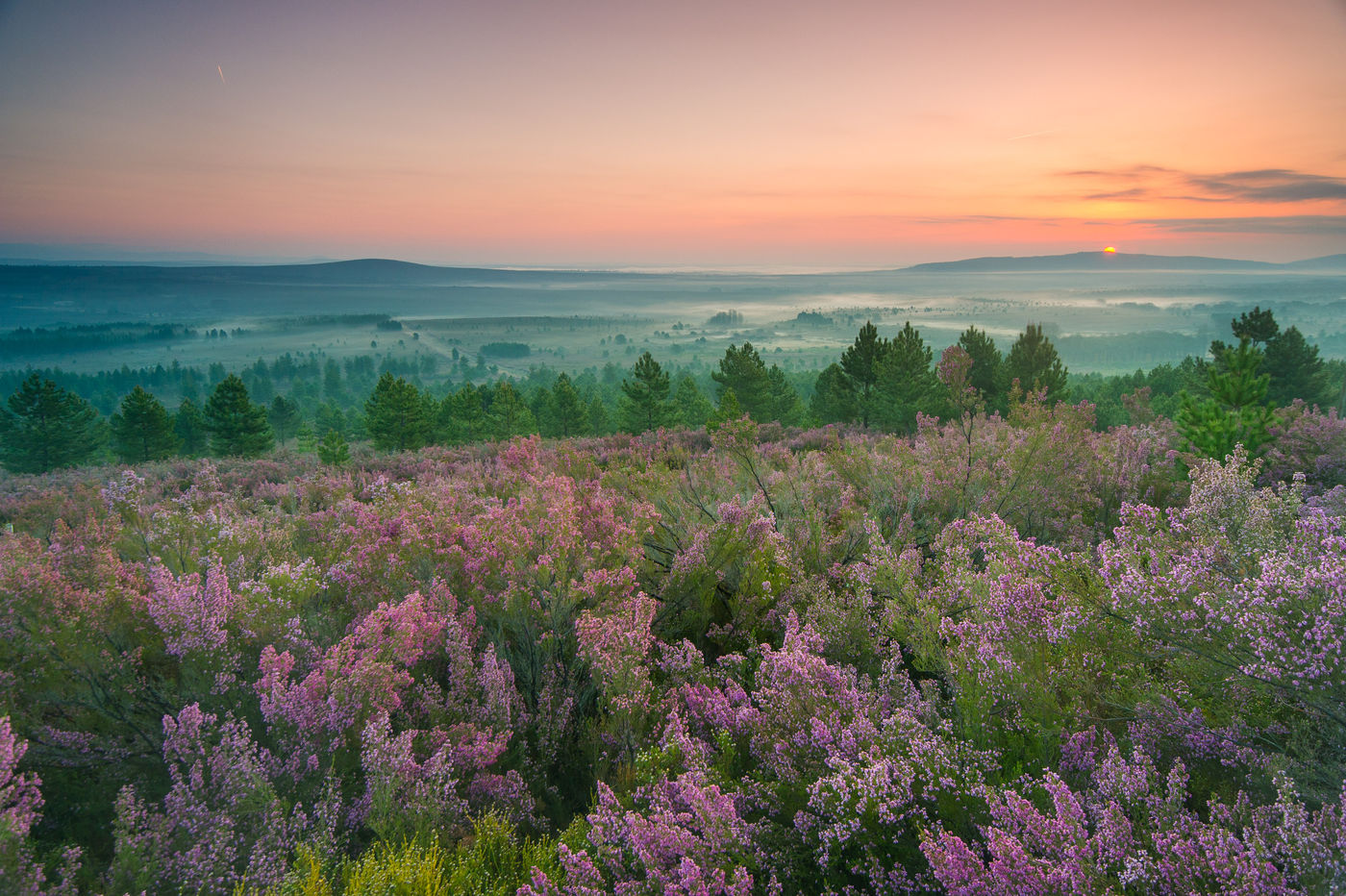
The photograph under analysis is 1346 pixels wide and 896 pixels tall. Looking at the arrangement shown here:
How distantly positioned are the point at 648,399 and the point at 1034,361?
31187mm

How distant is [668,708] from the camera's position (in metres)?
3.88

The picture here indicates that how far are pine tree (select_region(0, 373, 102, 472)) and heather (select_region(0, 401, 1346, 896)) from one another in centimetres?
7964

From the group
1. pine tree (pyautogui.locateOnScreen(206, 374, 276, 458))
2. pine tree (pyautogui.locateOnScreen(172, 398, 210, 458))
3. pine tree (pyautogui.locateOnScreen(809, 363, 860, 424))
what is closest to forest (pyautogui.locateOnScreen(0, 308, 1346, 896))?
pine tree (pyautogui.locateOnScreen(809, 363, 860, 424))

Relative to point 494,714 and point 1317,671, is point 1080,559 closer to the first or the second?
point 1317,671

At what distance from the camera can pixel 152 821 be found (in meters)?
2.81

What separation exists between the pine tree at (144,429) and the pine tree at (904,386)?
66.6 m

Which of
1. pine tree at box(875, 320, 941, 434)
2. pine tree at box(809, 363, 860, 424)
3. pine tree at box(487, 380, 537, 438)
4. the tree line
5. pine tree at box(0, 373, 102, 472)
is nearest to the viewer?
pine tree at box(875, 320, 941, 434)

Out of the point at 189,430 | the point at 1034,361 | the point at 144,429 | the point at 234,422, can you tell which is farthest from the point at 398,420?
the point at 1034,361

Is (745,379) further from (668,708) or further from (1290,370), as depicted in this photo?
(668,708)

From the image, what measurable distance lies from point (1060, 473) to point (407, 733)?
8.34m

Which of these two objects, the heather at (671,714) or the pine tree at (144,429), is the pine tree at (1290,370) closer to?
the heather at (671,714)

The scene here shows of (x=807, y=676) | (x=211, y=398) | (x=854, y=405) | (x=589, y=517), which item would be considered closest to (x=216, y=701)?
(x=589, y=517)

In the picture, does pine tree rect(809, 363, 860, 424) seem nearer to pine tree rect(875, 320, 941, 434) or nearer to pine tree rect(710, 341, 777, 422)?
pine tree rect(875, 320, 941, 434)

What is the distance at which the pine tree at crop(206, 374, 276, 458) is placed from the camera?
55188 mm
